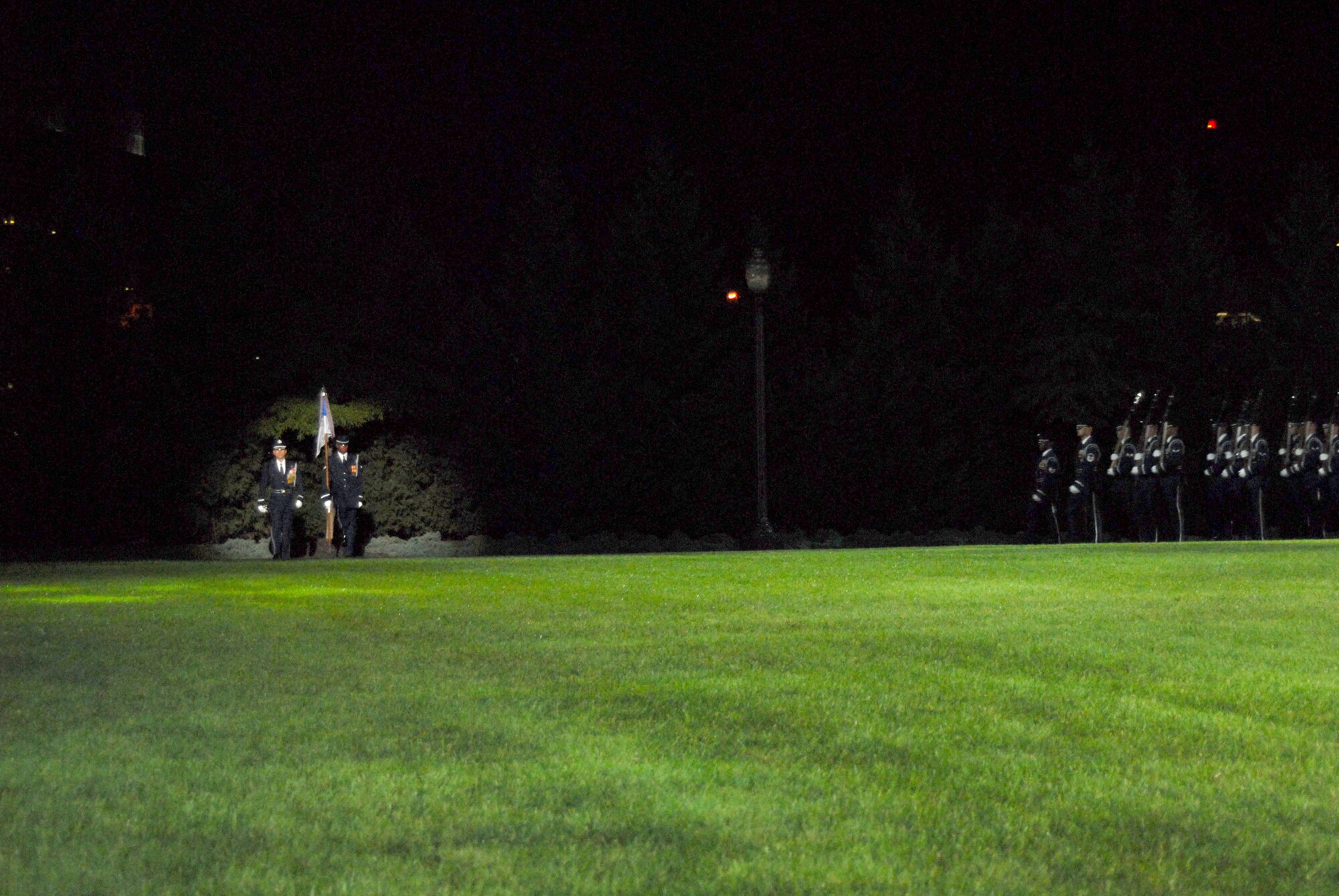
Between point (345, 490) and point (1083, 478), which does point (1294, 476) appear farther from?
point (345, 490)

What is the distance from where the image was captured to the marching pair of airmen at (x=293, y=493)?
3097cm

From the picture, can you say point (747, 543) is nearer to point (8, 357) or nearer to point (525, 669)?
point (8, 357)

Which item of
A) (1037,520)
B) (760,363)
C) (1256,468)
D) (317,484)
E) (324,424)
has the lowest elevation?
(1037,520)

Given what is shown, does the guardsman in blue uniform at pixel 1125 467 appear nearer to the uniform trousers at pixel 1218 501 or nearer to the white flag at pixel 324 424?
the uniform trousers at pixel 1218 501

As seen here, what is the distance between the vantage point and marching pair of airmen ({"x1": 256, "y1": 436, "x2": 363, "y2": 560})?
3097 cm

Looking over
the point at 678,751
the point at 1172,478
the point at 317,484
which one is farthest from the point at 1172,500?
the point at 678,751

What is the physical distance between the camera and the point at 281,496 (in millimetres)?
31062

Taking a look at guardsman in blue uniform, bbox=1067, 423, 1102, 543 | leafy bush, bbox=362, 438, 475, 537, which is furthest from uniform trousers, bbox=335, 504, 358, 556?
guardsman in blue uniform, bbox=1067, 423, 1102, 543

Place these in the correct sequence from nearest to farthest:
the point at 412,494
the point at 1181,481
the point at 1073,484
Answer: the point at 1073,484 → the point at 1181,481 → the point at 412,494

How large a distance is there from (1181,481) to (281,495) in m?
19.2

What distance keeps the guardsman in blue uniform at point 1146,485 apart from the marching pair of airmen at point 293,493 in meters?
16.4

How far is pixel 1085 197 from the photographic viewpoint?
161 feet

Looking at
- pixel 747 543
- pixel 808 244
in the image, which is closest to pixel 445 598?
pixel 747 543

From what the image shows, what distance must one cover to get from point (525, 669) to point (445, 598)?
654 cm
